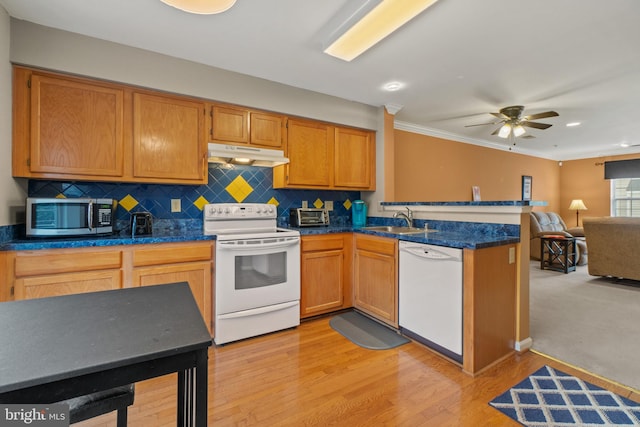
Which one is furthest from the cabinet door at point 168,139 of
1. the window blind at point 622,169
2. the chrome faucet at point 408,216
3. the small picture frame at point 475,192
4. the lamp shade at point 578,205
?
the window blind at point 622,169

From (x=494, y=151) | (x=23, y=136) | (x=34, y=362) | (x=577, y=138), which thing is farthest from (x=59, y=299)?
(x=577, y=138)

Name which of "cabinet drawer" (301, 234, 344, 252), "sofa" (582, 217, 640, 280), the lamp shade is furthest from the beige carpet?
the lamp shade

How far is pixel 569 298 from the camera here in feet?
11.7

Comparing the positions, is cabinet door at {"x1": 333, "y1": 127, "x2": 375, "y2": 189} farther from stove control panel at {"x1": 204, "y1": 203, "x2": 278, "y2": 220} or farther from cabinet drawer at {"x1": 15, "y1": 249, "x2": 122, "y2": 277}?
cabinet drawer at {"x1": 15, "y1": 249, "x2": 122, "y2": 277}

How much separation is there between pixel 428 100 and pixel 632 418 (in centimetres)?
316

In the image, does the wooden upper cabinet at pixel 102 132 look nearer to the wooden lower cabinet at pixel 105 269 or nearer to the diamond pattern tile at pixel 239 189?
the diamond pattern tile at pixel 239 189

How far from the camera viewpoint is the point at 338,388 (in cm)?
186

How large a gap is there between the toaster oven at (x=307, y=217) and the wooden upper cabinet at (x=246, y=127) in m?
0.74

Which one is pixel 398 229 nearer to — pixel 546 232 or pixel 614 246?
pixel 614 246

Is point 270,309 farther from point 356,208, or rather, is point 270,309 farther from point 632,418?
point 632,418

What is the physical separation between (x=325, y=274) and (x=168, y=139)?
1.93 m

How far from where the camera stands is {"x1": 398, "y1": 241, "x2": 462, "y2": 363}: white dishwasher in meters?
2.10

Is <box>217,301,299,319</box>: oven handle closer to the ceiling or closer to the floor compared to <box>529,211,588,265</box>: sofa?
closer to the floor

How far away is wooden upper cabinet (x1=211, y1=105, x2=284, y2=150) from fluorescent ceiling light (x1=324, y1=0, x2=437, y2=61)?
3.11ft
